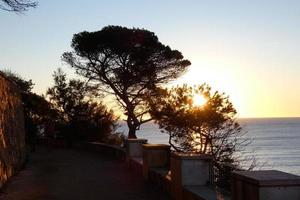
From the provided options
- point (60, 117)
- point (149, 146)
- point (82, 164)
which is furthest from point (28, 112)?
point (149, 146)

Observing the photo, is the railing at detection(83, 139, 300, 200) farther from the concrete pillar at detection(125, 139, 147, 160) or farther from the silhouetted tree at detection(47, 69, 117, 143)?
the silhouetted tree at detection(47, 69, 117, 143)

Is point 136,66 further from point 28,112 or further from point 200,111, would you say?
point 28,112

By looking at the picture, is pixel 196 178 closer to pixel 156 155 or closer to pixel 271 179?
pixel 156 155

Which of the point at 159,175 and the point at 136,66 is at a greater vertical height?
→ the point at 136,66

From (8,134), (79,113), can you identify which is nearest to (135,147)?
(8,134)

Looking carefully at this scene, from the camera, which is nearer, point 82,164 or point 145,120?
point 82,164

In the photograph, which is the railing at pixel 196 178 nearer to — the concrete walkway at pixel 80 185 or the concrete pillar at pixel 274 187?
the concrete pillar at pixel 274 187

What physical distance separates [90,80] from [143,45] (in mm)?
5100

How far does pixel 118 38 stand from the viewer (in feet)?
121

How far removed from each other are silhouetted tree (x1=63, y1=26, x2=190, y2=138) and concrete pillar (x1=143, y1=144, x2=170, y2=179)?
920 inches

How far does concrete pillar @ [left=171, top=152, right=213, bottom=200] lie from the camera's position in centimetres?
945

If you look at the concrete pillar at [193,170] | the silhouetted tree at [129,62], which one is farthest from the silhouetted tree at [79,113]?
the concrete pillar at [193,170]

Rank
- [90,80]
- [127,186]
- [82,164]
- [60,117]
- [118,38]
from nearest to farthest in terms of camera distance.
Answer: [127,186] < [82,164] < [118,38] < [90,80] < [60,117]

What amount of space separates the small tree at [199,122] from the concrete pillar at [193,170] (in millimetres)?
17264
